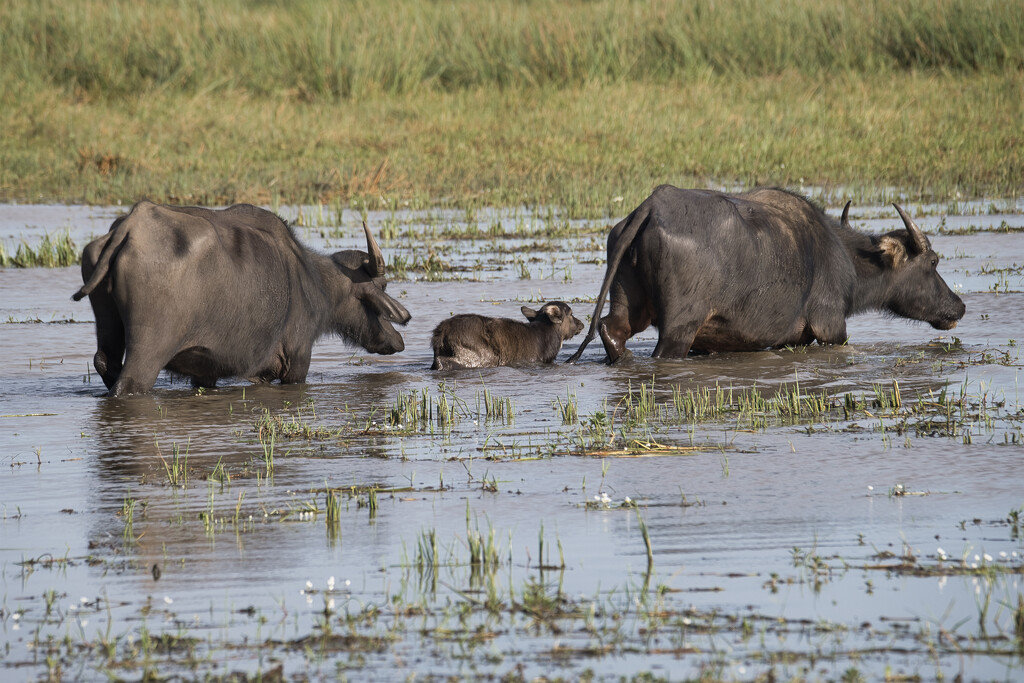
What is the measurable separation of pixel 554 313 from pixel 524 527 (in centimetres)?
388

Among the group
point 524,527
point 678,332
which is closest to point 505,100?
point 678,332

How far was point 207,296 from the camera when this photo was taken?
22.5ft

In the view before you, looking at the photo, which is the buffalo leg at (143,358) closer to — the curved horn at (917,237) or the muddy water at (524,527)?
the muddy water at (524,527)

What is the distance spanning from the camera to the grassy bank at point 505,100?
14922 mm

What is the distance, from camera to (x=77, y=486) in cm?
511

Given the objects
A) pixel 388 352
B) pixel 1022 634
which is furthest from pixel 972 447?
pixel 388 352

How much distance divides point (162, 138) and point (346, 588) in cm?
1389

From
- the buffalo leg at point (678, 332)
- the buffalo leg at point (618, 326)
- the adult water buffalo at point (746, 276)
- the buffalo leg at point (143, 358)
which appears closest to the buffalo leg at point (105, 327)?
the buffalo leg at point (143, 358)

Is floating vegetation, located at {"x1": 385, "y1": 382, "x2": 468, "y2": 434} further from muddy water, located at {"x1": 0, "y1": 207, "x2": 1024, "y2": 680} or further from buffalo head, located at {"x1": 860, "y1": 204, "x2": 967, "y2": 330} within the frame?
buffalo head, located at {"x1": 860, "y1": 204, "x2": 967, "y2": 330}

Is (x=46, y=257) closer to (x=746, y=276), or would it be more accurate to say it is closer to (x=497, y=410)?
(x=746, y=276)

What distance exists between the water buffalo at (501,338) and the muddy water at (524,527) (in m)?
0.22

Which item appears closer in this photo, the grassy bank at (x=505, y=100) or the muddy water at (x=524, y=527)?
the muddy water at (x=524, y=527)

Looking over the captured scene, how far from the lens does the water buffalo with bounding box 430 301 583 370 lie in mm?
7984

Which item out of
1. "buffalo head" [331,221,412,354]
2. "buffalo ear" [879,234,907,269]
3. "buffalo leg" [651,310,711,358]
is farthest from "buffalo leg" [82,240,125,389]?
"buffalo ear" [879,234,907,269]
